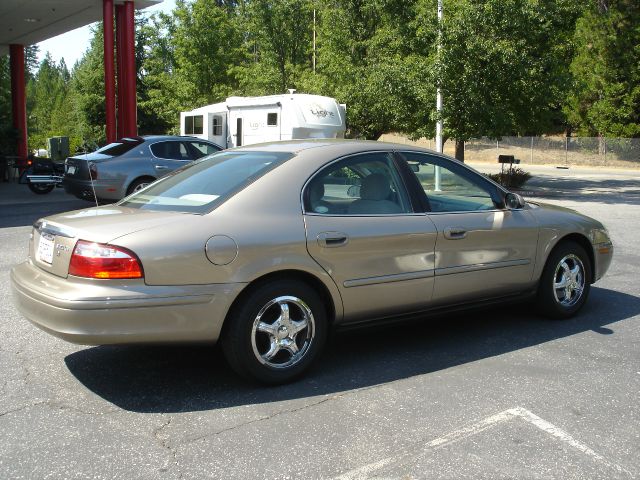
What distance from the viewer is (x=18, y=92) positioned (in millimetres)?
27297

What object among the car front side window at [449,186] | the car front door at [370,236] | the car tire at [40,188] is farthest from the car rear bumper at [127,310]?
the car tire at [40,188]

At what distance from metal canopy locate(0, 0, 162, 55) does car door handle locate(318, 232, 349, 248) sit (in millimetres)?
19286

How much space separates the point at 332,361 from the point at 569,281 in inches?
93.5

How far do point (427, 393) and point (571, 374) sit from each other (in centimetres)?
108

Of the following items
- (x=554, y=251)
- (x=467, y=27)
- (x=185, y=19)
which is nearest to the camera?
(x=554, y=251)

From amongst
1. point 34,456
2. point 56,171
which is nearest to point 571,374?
point 34,456

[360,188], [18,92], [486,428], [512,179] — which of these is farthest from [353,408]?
[18,92]

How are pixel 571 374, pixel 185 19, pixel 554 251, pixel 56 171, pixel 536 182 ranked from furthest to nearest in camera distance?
pixel 185 19, pixel 536 182, pixel 56 171, pixel 554 251, pixel 571 374

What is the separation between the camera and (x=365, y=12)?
28.3 metres

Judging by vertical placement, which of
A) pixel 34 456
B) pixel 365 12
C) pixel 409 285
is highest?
pixel 365 12

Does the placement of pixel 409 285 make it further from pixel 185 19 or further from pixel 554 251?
pixel 185 19

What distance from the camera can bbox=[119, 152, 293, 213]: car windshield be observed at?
433 cm

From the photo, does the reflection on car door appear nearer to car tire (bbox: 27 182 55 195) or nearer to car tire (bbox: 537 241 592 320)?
car tire (bbox: 27 182 55 195)

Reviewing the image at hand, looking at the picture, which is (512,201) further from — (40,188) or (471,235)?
(40,188)
